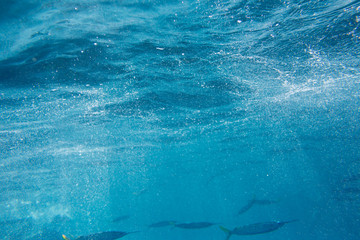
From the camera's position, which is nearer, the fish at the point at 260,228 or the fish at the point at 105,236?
the fish at the point at 105,236

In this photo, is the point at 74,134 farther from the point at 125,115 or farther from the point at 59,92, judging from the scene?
the point at 59,92

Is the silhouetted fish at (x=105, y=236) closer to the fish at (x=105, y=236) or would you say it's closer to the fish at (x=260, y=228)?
the fish at (x=105, y=236)

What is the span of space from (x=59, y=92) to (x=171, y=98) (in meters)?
6.72

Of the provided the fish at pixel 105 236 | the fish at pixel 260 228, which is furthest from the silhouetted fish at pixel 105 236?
the fish at pixel 260 228

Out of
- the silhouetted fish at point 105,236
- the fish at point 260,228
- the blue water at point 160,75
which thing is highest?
the blue water at point 160,75

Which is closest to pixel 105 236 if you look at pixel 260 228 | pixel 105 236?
pixel 105 236

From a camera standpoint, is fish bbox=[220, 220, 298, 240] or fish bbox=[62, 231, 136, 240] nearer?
fish bbox=[62, 231, 136, 240]

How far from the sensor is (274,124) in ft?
79.7

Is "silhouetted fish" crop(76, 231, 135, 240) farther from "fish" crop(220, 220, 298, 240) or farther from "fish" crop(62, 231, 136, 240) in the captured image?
"fish" crop(220, 220, 298, 240)

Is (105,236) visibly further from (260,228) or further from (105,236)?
(260,228)

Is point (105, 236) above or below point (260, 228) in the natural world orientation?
above

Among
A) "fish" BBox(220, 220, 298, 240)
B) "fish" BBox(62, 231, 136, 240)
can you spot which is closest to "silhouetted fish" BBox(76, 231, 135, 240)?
"fish" BBox(62, 231, 136, 240)

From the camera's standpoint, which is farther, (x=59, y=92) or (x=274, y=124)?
(x=274, y=124)

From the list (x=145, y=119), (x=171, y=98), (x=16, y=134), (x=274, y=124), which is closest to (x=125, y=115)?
(x=145, y=119)
